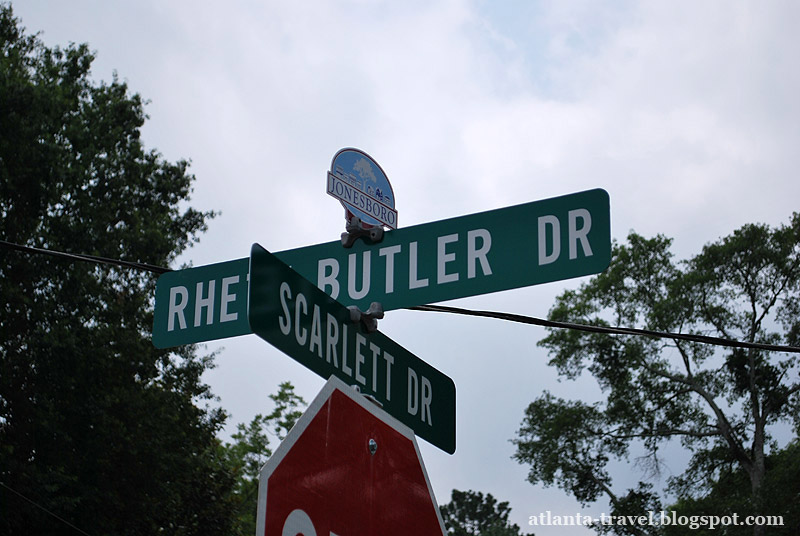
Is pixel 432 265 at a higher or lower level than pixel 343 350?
higher

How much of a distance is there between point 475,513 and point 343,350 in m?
66.0

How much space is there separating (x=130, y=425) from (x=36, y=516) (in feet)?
8.16

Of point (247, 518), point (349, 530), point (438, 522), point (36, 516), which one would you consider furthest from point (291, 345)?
point (247, 518)

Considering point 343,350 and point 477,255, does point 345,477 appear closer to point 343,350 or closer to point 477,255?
point 343,350

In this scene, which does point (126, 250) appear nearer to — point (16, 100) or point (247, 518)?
point (16, 100)

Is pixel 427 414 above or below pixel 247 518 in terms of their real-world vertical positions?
below

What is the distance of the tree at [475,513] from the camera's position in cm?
6538

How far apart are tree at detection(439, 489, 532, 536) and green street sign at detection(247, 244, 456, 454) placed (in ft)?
208

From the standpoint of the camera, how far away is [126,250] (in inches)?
795

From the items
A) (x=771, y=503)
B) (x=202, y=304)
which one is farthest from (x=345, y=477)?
(x=771, y=503)

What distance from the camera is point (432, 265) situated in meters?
3.33

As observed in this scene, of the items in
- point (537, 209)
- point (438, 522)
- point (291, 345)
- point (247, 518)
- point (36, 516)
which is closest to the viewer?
point (291, 345)

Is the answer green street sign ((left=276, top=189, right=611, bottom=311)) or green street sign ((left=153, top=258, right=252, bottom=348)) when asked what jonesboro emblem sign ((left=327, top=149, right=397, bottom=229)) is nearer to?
green street sign ((left=276, top=189, right=611, bottom=311))

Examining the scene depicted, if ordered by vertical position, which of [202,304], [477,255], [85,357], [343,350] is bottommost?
[343,350]
